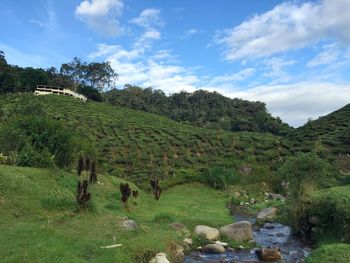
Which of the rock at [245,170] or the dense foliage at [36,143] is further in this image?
the rock at [245,170]

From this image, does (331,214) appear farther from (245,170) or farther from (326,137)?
(326,137)

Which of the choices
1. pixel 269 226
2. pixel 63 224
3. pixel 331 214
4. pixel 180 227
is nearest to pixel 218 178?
pixel 269 226

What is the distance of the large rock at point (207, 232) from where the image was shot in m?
21.7

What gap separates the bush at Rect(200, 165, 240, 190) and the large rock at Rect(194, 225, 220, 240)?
87.7 ft

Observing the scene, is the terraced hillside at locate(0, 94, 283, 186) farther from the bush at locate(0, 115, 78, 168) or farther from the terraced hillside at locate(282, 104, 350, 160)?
the bush at locate(0, 115, 78, 168)

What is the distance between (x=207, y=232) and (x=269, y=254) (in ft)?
13.3

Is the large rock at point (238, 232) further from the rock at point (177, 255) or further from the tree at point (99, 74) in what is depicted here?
the tree at point (99, 74)

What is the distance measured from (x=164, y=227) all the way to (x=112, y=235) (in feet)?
14.7

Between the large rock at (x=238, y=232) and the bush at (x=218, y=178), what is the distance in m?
26.1

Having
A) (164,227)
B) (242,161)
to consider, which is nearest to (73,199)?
(164,227)

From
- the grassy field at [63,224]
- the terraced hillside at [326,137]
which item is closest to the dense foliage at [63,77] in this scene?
the terraced hillside at [326,137]

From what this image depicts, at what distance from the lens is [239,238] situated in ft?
72.7

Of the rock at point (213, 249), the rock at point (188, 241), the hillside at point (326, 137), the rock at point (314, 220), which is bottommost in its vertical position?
the rock at point (213, 249)

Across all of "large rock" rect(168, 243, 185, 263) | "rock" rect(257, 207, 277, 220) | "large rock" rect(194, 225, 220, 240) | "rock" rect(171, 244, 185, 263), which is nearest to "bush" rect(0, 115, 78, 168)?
"large rock" rect(194, 225, 220, 240)
